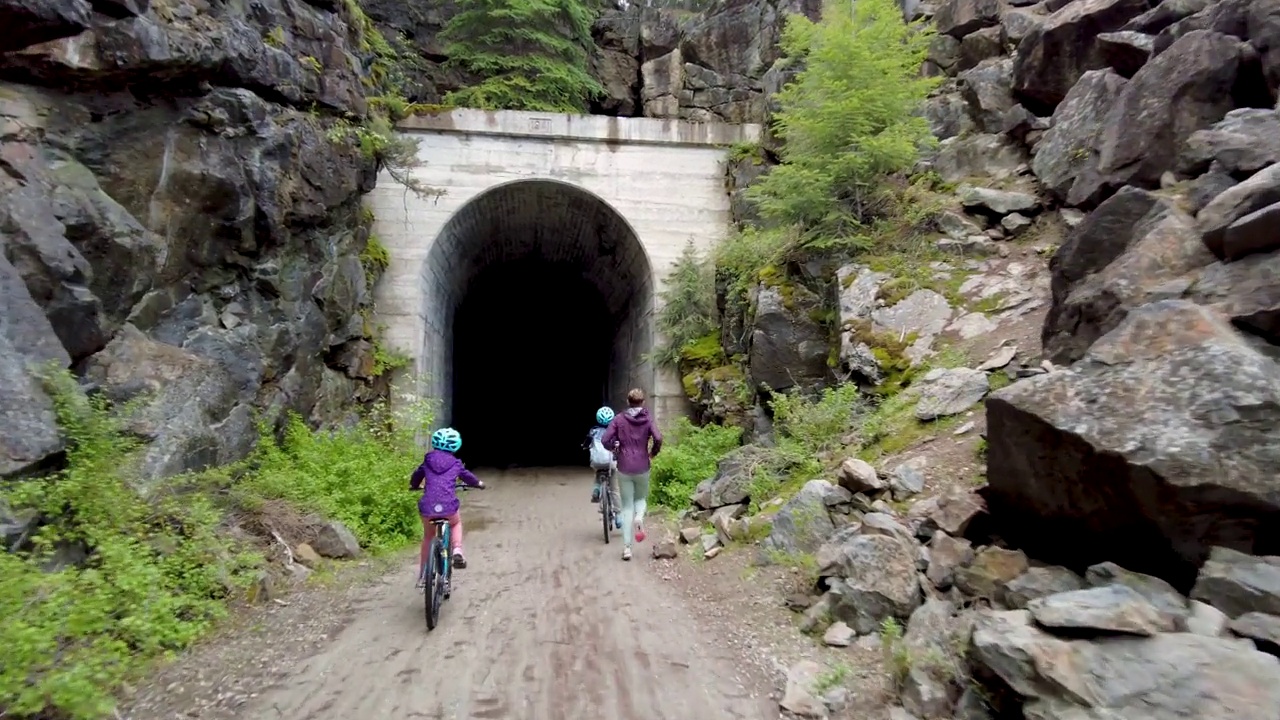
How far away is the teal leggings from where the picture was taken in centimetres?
720

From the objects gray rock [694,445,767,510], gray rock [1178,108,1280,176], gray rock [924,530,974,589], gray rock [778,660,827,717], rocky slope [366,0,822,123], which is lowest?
gray rock [778,660,827,717]

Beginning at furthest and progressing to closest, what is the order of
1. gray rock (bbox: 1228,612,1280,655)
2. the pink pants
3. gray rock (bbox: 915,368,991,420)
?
1. gray rock (bbox: 915,368,991,420)
2. the pink pants
3. gray rock (bbox: 1228,612,1280,655)

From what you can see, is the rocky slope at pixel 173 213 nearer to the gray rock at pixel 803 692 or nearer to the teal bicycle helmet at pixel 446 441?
the teal bicycle helmet at pixel 446 441

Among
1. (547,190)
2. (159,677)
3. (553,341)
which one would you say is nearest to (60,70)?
(159,677)

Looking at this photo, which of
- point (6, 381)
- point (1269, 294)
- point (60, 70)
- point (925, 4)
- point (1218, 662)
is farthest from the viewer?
point (925, 4)

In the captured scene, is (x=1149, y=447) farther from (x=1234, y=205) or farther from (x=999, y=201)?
(x=999, y=201)

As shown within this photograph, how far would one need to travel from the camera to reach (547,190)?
14.5 meters

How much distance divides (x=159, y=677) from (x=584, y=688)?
266 centimetres

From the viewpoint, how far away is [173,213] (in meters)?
7.77

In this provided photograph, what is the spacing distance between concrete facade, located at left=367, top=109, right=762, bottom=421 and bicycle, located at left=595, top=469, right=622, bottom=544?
553 centimetres

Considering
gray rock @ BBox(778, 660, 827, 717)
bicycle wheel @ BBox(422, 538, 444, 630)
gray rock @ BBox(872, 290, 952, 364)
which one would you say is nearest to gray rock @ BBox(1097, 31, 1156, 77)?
gray rock @ BBox(872, 290, 952, 364)

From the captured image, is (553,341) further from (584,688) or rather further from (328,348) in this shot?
(584,688)

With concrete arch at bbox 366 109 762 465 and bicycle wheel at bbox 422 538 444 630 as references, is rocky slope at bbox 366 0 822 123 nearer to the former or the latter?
concrete arch at bbox 366 109 762 465

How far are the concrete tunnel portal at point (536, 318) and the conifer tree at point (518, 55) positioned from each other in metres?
2.71
